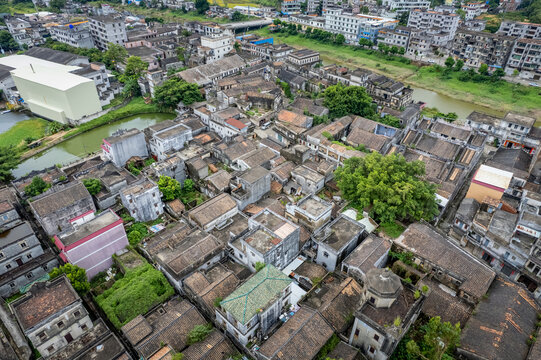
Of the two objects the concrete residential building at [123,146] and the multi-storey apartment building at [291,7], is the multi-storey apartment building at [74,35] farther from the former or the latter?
the multi-storey apartment building at [291,7]

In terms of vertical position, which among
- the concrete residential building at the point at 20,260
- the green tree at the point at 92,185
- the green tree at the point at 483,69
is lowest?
the concrete residential building at the point at 20,260

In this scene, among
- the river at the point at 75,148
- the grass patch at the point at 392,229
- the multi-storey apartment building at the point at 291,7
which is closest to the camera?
the grass patch at the point at 392,229

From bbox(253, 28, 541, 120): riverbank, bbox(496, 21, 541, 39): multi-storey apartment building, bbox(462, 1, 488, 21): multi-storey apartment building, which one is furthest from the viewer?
bbox(462, 1, 488, 21): multi-storey apartment building

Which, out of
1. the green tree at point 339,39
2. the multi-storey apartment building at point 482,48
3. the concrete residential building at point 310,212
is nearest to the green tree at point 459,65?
the multi-storey apartment building at point 482,48

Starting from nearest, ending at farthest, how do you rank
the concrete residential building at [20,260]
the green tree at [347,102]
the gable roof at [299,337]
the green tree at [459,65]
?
the gable roof at [299,337], the concrete residential building at [20,260], the green tree at [347,102], the green tree at [459,65]

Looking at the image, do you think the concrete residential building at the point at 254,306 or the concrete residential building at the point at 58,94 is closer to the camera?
the concrete residential building at the point at 254,306

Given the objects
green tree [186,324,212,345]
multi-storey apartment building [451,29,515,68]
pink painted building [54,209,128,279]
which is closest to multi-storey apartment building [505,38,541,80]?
multi-storey apartment building [451,29,515,68]

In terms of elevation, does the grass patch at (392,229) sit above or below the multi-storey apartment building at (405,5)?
below

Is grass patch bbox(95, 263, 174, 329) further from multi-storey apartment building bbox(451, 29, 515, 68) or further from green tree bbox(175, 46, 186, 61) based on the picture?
multi-storey apartment building bbox(451, 29, 515, 68)
